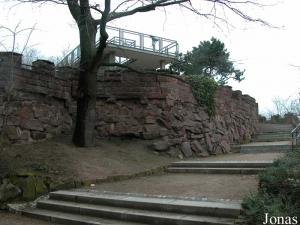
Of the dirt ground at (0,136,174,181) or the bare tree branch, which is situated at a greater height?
the bare tree branch

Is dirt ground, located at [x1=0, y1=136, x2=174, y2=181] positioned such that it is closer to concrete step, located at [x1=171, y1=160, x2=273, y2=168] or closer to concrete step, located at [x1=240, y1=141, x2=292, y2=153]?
concrete step, located at [x1=171, y1=160, x2=273, y2=168]

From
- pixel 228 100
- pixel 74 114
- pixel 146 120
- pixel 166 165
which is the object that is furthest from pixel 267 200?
pixel 228 100

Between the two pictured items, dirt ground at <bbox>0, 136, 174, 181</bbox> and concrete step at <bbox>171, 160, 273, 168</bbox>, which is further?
concrete step at <bbox>171, 160, 273, 168</bbox>

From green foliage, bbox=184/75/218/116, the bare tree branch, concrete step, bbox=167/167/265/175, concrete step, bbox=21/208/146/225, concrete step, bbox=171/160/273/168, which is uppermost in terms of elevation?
the bare tree branch

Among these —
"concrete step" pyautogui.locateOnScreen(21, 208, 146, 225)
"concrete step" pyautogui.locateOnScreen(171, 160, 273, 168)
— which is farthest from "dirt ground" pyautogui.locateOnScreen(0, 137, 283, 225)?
"concrete step" pyautogui.locateOnScreen(171, 160, 273, 168)

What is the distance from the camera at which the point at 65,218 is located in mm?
7070

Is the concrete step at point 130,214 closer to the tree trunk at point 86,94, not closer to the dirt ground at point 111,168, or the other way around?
the dirt ground at point 111,168

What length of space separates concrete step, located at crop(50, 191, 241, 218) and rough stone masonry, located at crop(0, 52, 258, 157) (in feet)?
11.5

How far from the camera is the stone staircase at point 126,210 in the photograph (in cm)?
606

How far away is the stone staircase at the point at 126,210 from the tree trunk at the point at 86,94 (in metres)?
3.16

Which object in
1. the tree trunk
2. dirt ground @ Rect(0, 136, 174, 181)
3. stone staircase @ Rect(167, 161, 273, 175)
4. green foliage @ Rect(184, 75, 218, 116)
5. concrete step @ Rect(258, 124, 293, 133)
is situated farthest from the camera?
concrete step @ Rect(258, 124, 293, 133)

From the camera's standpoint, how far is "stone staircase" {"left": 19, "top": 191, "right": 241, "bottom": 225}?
6.06m

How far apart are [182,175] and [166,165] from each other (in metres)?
1.07

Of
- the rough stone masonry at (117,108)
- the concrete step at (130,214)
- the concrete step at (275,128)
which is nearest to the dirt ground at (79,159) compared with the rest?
the rough stone masonry at (117,108)
